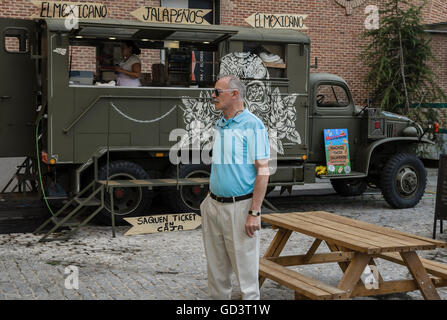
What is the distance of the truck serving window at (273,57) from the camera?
10.2 m

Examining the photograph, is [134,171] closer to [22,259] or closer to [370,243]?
[22,259]

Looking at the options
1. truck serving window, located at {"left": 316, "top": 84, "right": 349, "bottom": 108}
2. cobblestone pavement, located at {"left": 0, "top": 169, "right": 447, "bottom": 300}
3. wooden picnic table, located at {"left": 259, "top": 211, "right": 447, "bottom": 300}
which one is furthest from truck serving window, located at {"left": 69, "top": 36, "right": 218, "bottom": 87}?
wooden picnic table, located at {"left": 259, "top": 211, "right": 447, "bottom": 300}

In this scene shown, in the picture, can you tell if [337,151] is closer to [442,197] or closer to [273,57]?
[273,57]

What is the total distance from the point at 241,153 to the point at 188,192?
5.43m

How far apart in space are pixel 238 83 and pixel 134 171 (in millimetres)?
5033

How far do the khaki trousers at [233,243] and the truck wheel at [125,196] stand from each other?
473 cm

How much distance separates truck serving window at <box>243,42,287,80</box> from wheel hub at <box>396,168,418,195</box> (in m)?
2.75

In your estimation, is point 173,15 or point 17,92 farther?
point 173,15

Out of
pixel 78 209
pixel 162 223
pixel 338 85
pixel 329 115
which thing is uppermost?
pixel 338 85

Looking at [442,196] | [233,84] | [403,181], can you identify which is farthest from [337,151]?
[233,84]

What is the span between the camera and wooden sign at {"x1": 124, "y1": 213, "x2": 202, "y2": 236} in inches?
340

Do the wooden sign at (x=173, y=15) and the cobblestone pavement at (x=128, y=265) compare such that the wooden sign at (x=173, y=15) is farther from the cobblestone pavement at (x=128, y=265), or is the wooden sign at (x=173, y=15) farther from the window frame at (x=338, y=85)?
the cobblestone pavement at (x=128, y=265)

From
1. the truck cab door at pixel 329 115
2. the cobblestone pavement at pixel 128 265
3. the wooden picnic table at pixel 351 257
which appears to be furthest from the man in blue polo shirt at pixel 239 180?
the truck cab door at pixel 329 115

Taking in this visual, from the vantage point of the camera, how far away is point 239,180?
4.71m
